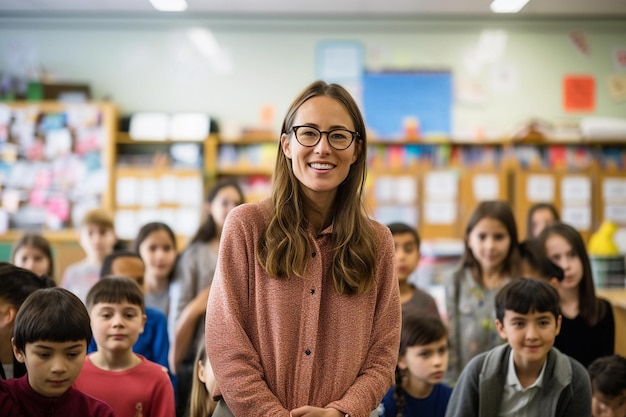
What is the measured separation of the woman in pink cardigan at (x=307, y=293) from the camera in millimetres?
1574

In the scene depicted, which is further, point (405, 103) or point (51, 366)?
point (405, 103)

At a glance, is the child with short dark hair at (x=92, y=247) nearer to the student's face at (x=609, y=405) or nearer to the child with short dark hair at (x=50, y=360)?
the child with short dark hair at (x=50, y=360)

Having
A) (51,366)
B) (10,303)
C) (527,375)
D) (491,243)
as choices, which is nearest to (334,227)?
(51,366)

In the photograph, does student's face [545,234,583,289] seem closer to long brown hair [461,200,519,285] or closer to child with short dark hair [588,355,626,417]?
long brown hair [461,200,519,285]

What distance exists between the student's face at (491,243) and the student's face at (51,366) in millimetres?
1755

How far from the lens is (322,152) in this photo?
1.64 metres

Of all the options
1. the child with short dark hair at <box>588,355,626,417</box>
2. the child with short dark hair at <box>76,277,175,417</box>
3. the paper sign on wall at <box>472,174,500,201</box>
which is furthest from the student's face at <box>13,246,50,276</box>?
the paper sign on wall at <box>472,174,500,201</box>

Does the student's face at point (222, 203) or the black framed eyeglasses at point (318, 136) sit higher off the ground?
the black framed eyeglasses at point (318, 136)

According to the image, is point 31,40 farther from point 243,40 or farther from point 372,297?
point 372,297

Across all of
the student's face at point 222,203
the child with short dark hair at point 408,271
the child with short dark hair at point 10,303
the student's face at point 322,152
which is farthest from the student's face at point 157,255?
the student's face at point 322,152

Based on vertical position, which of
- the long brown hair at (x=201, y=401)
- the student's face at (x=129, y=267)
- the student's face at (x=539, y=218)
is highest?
the student's face at (x=539, y=218)

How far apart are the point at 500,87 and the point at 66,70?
4.19m

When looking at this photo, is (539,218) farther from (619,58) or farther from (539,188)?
(619,58)

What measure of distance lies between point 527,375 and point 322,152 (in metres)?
1.04
